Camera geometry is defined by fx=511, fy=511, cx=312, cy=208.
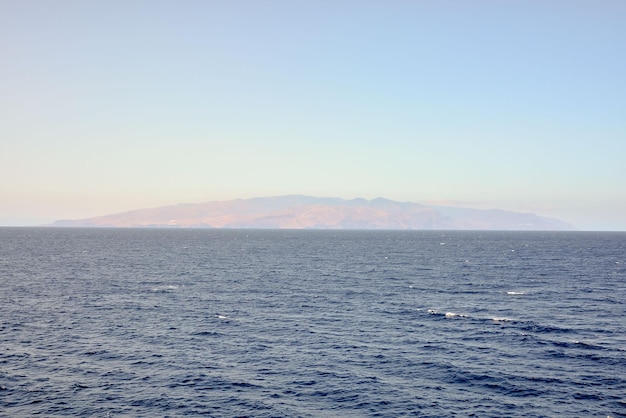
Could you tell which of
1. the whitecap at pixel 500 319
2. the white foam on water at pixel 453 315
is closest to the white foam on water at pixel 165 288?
the white foam on water at pixel 453 315

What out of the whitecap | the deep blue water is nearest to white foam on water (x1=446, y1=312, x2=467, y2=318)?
the deep blue water

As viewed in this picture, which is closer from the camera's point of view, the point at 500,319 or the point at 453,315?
the point at 500,319

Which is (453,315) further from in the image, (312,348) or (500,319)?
(312,348)

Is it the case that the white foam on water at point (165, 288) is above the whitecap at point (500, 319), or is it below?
above

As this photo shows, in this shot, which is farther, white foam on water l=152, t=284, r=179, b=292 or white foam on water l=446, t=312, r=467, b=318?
white foam on water l=152, t=284, r=179, b=292

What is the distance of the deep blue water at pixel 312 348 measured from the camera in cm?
5172

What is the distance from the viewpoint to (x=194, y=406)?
168 ft

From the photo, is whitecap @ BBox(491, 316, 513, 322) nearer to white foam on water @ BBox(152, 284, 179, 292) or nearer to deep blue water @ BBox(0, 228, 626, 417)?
deep blue water @ BBox(0, 228, 626, 417)

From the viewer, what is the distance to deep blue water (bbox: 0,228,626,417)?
51719mm

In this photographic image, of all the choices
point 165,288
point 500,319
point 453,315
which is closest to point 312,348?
point 453,315

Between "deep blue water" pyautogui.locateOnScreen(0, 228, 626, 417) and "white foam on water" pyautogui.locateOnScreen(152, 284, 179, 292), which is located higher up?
"white foam on water" pyautogui.locateOnScreen(152, 284, 179, 292)

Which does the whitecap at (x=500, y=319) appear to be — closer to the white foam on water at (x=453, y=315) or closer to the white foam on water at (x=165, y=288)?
the white foam on water at (x=453, y=315)

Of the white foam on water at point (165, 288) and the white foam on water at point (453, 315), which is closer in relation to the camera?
the white foam on water at point (453, 315)

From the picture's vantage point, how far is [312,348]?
70.4 metres
